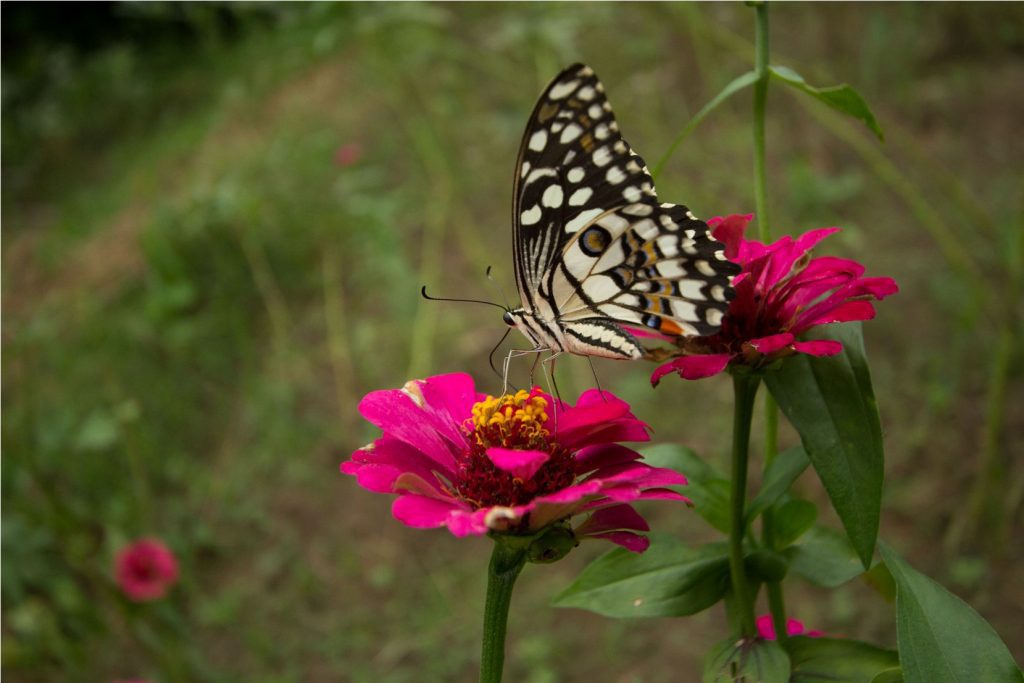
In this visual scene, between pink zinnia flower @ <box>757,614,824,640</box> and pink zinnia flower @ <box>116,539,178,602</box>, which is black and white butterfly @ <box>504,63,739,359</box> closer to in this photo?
pink zinnia flower @ <box>757,614,824,640</box>

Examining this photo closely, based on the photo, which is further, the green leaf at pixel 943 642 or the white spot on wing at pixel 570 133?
the white spot on wing at pixel 570 133

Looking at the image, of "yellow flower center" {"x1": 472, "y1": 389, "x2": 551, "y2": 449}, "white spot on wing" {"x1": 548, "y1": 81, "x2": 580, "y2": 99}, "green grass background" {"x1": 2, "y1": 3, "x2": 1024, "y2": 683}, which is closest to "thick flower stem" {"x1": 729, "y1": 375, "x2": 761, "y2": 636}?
"yellow flower center" {"x1": 472, "y1": 389, "x2": 551, "y2": 449}

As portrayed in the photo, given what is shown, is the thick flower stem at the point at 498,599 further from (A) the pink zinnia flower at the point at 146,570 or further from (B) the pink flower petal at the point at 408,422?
(A) the pink zinnia flower at the point at 146,570

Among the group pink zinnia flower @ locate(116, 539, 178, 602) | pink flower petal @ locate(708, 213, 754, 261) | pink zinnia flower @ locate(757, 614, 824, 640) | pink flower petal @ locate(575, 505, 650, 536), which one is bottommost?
pink zinnia flower @ locate(116, 539, 178, 602)

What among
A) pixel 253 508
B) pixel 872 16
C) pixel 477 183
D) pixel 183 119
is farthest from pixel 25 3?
pixel 872 16

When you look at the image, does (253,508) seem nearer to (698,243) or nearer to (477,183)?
(477,183)

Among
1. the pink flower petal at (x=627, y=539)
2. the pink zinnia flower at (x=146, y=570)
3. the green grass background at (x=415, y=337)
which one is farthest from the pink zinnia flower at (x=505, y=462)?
the pink zinnia flower at (x=146, y=570)

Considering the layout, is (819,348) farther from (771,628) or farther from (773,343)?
(771,628)
